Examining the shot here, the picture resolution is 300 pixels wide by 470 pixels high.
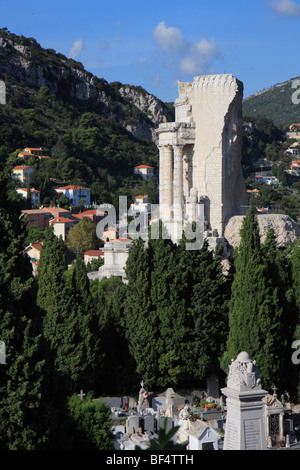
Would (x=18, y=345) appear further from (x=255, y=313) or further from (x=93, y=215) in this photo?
(x=93, y=215)

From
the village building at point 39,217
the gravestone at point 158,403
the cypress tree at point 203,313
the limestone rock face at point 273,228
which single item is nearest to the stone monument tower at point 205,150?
the limestone rock face at point 273,228

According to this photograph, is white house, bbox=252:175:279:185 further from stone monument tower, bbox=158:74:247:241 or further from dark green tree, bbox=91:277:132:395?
dark green tree, bbox=91:277:132:395

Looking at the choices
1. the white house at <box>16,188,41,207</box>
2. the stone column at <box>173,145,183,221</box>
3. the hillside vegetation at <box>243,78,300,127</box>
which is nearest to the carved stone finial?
the stone column at <box>173,145,183,221</box>

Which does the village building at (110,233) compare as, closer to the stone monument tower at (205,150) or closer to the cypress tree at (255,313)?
the stone monument tower at (205,150)

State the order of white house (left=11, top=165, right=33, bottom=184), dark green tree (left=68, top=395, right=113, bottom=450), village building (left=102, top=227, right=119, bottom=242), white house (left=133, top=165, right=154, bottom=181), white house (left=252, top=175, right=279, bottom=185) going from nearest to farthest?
dark green tree (left=68, top=395, right=113, bottom=450)
village building (left=102, top=227, right=119, bottom=242)
white house (left=11, top=165, right=33, bottom=184)
white house (left=133, top=165, right=154, bottom=181)
white house (left=252, top=175, right=279, bottom=185)

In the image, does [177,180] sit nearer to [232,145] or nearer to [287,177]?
[232,145]
